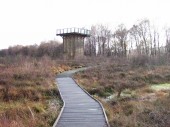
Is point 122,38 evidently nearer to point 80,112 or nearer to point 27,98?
point 27,98

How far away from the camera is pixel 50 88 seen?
21641 millimetres

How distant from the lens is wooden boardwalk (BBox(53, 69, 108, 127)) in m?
11.8

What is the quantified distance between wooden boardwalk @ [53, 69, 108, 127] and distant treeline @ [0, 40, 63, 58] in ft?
140

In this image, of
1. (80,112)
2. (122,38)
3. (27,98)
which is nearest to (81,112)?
(80,112)

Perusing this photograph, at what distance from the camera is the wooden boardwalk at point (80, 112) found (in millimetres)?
11812

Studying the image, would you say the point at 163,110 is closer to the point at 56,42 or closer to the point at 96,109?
the point at 96,109

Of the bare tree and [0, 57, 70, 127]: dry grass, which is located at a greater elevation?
the bare tree

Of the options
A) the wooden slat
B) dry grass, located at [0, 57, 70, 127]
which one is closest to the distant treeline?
dry grass, located at [0, 57, 70, 127]

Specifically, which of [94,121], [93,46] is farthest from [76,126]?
[93,46]

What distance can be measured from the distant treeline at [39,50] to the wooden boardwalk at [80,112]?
42.5 metres

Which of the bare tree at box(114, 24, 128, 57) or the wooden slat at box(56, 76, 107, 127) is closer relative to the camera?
the wooden slat at box(56, 76, 107, 127)

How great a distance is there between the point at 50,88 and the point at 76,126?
1051 cm

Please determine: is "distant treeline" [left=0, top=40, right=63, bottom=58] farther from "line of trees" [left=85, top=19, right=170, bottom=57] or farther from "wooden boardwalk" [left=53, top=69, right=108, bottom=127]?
"wooden boardwalk" [left=53, top=69, right=108, bottom=127]

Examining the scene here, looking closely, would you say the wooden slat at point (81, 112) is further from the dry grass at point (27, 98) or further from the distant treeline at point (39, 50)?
the distant treeline at point (39, 50)
